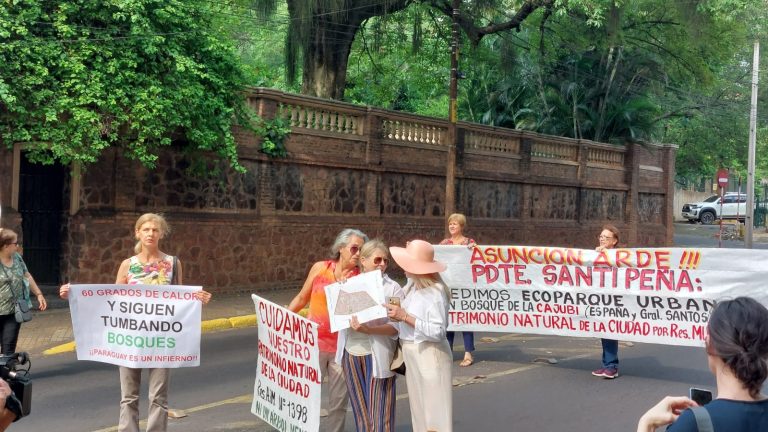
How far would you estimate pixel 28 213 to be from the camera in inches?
→ 587

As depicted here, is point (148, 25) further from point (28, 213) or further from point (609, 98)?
point (609, 98)

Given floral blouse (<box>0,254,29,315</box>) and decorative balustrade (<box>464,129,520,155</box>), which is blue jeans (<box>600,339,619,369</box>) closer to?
floral blouse (<box>0,254,29,315</box>)

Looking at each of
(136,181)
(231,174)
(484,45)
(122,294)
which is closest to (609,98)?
(484,45)

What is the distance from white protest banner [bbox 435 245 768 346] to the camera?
30.1 feet

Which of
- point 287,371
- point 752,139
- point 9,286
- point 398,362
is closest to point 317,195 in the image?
point 9,286

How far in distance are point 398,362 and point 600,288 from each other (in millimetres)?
4540

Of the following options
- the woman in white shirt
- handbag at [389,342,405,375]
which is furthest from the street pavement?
handbag at [389,342,405,375]

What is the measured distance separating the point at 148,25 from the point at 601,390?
28.9 ft

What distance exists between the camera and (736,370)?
2754 mm

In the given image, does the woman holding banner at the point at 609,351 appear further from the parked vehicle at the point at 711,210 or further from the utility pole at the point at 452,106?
the parked vehicle at the point at 711,210

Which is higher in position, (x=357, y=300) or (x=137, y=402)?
(x=357, y=300)

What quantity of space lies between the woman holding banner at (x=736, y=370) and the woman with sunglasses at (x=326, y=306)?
3.64 meters

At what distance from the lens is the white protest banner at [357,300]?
5699 mm

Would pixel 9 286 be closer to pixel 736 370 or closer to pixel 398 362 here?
pixel 398 362
